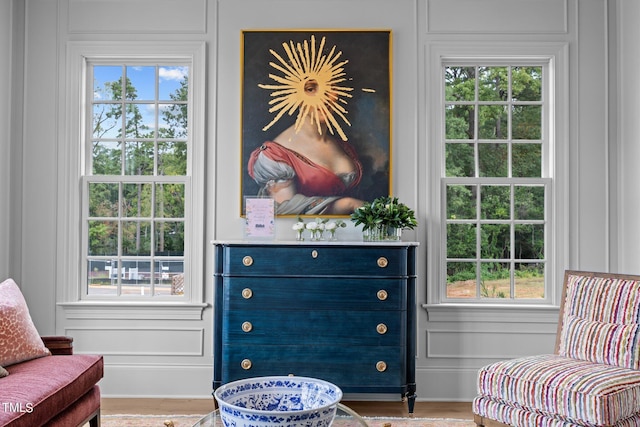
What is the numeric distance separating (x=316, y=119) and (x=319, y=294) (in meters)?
1.28

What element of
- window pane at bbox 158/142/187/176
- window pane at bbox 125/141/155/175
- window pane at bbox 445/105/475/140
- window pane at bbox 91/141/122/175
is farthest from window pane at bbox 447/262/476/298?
window pane at bbox 91/141/122/175

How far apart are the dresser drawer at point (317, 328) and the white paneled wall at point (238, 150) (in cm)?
59

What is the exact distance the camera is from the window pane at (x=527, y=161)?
13.9ft

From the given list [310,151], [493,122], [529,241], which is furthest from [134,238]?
[529,241]

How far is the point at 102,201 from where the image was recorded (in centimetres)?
425

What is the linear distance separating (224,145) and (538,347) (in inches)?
103

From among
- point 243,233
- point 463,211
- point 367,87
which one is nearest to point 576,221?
point 463,211

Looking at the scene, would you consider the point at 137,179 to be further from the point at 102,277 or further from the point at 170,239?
the point at 102,277

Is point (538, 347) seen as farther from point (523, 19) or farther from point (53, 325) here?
point (53, 325)

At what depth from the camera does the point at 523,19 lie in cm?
413

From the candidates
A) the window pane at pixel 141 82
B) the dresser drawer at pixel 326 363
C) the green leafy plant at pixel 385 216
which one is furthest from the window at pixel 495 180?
the window pane at pixel 141 82

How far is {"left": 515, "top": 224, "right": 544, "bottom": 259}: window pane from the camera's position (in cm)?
420

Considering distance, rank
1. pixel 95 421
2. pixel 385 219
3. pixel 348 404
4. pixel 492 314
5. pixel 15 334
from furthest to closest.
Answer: pixel 492 314, pixel 348 404, pixel 385 219, pixel 95 421, pixel 15 334

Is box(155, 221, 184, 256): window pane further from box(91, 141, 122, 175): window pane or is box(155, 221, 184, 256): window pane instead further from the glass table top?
the glass table top
